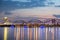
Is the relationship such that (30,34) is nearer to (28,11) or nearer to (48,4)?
(28,11)

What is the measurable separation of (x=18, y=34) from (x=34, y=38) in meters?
0.30

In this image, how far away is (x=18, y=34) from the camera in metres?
2.55

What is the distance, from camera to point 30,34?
100 inches

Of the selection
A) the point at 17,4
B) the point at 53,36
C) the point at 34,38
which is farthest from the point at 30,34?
the point at 17,4

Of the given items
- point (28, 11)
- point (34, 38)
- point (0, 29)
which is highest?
point (28, 11)

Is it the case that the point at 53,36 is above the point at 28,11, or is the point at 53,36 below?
below

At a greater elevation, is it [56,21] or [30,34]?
[56,21]

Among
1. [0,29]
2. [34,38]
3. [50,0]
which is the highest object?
[50,0]

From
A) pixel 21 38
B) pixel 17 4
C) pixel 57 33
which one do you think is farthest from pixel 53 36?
pixel 17 4

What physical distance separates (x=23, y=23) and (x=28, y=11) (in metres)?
0.25

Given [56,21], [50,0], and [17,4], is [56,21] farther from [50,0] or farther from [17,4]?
[17,4]

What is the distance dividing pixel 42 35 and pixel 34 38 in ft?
0.51

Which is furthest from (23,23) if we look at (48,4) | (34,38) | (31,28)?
(48,4)

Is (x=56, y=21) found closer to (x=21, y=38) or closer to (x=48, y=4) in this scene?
(x=48, y=4)
